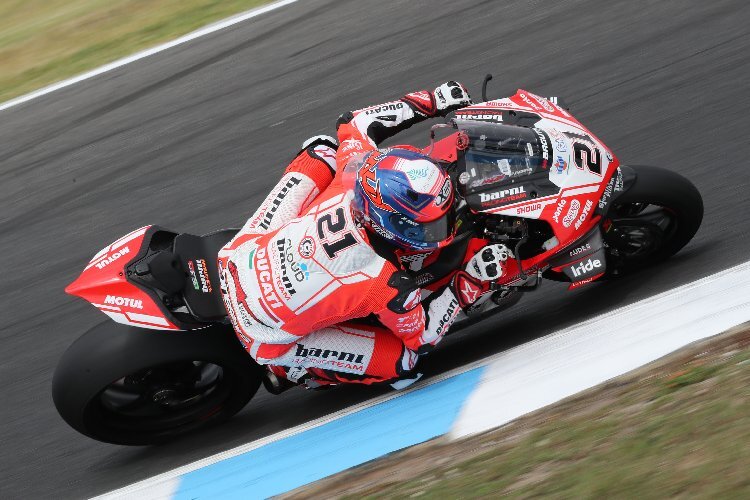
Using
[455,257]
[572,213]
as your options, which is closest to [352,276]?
[455,257]

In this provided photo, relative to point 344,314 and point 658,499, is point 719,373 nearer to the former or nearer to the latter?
point 658,499

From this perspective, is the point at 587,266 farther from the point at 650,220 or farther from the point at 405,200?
the point at 405,200

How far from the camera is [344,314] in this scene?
14.8ft

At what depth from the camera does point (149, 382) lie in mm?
4926

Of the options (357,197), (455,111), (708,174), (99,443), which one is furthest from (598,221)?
(99,443)

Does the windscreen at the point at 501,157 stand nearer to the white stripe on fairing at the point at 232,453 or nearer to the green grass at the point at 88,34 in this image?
the white stripe on fairing at the point at 232,453

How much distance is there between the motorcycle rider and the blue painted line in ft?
0.70

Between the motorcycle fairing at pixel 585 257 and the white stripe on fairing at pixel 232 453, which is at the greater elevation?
the motorcycle fairing at pixel 585 257

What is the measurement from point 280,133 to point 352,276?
3.58 m

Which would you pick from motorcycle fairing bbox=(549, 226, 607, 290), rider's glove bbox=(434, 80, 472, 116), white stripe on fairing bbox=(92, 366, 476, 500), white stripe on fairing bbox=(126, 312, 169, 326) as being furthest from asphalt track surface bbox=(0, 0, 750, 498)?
rider's glove bbox=(434, 80, 472, 116)

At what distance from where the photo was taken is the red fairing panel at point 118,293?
4.56 meters

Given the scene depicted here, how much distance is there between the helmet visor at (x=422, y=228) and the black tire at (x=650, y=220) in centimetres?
94

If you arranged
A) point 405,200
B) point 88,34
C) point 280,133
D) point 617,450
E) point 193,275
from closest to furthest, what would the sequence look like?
1. point 617,450
2. point 405,200
3. point 193,275
4. point 280,133
5. point 88,34

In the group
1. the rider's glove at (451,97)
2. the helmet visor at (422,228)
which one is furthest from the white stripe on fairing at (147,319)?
the rider's glove at (451,97)
